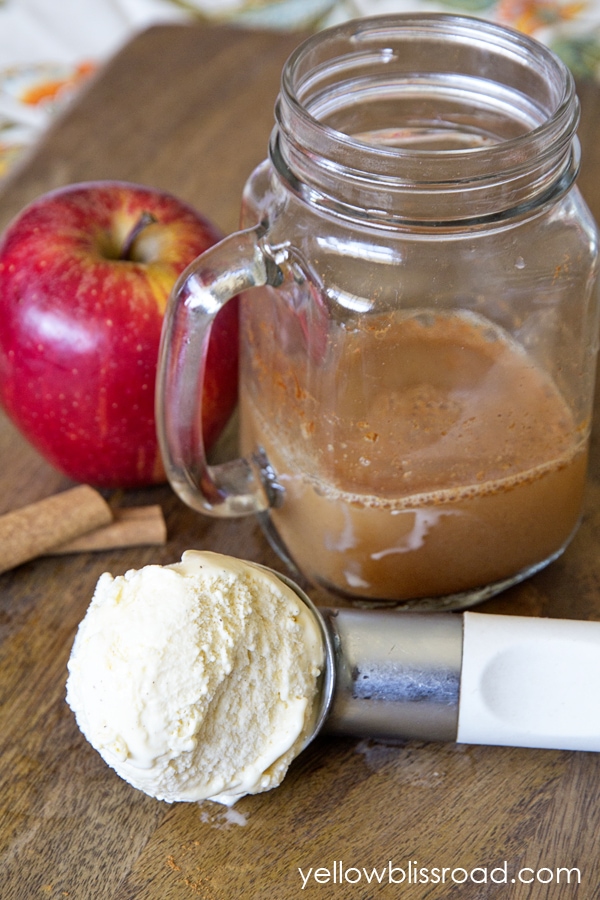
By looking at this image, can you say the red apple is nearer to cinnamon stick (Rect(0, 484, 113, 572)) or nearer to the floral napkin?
cinnamon stick (Rect(0, 484, 113, 572))

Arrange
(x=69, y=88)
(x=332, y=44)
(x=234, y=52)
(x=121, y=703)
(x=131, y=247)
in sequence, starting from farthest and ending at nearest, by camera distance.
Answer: (x=69, y=88) < (x=234, y=52) < (x=131, y=247) < (x=332, y=44) < (x=121, y=703)

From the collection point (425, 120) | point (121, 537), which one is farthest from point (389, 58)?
point (121, 537)

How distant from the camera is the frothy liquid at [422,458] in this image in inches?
24.6

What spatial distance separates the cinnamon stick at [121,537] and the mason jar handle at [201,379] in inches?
2.8

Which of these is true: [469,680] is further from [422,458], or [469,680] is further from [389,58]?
[389,58]

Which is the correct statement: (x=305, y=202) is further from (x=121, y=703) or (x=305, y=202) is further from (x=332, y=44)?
(x=121, y=703)

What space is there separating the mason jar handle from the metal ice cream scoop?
153 mm

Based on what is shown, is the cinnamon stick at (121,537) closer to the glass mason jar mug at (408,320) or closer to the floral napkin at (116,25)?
the glass mason jar mug at (408,320)

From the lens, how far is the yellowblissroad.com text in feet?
1.92

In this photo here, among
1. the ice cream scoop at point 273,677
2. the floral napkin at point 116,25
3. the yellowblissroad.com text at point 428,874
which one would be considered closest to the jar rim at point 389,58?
the ice cream scoop at point 273,677

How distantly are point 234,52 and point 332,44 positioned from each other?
0.70 metres

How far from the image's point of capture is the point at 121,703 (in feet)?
1.84

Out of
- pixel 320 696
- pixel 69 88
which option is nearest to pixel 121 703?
pixel 320 696

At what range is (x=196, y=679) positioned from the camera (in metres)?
0.56
